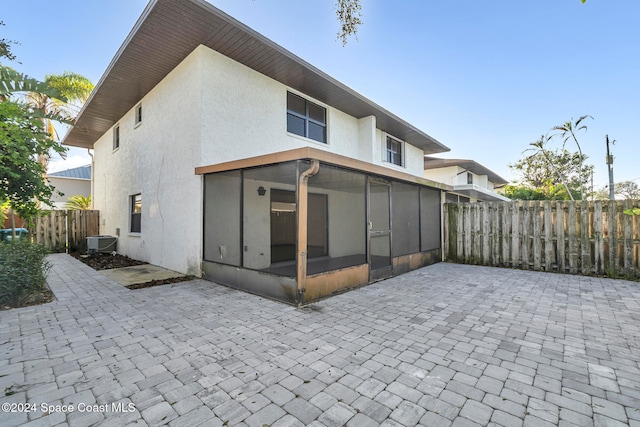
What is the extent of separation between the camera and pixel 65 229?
34.7ft

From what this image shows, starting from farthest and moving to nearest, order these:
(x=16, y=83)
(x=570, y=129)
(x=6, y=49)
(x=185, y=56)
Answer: (x=570, y=129) → (x=6, y=49) → (x=185, y=56) → (x=16, y=83)

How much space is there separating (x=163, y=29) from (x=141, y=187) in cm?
486

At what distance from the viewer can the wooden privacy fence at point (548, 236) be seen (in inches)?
247

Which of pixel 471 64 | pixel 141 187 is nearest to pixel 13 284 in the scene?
pixel 141 187

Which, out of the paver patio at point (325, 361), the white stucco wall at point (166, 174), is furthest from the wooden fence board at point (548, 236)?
the white stucco wall at point (166, 174)

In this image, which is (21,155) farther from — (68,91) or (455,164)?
(455,164)

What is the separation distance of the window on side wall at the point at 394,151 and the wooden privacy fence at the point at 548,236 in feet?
12.4

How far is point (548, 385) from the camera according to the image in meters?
2.21

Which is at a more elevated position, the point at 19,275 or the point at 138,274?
the point at 19,275

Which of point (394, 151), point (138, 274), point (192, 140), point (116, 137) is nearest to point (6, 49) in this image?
point (116, 137)

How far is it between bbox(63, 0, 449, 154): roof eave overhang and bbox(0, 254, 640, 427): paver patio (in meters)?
5.02

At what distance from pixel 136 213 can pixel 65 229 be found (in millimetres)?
4114

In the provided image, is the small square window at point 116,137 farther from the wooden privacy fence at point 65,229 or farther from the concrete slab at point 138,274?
the concrete slab at point 138,274

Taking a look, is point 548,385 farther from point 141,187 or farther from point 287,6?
point 141,187
